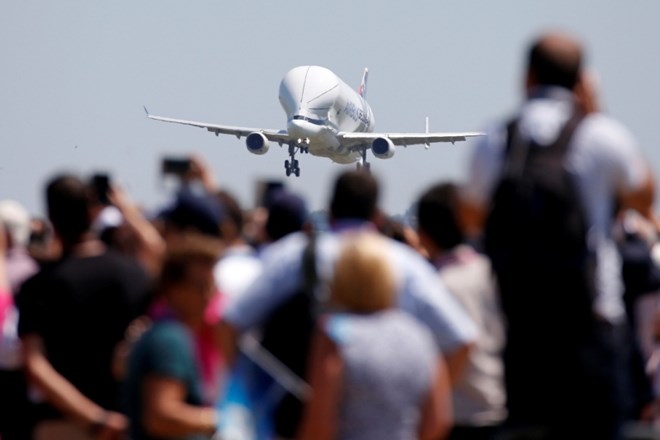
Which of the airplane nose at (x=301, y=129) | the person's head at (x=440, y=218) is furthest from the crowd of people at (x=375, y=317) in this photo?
the airplane nose at (x=301, y=129)

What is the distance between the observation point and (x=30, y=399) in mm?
7289

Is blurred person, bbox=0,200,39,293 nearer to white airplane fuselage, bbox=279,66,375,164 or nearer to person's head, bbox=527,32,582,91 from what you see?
person's head, bbox=527,32,582,91

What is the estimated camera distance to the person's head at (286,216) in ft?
25.0

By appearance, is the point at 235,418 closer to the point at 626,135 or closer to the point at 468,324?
the point at 468,324

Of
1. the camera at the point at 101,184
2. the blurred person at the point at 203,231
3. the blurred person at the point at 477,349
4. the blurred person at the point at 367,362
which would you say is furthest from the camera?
the camera at the point at 101,184

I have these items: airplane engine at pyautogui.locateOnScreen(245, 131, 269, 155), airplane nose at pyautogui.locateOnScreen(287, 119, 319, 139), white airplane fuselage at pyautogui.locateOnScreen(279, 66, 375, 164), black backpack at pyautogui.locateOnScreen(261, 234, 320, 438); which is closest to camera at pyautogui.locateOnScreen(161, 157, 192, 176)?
black backpack at pyautogui.locateOnScreen(261, 234, 320, 438)

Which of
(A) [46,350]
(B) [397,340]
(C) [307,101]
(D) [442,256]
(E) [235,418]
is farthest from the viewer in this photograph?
(C) [307,101]

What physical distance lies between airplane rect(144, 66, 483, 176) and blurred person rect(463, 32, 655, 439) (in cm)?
6233

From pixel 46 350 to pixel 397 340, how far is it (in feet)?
6.79

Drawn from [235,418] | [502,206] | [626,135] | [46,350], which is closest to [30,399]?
[46,350]

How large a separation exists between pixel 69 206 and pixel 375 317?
2.16 meters

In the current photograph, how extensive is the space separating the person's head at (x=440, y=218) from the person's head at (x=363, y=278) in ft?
6.28

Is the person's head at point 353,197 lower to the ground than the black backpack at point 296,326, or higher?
higher

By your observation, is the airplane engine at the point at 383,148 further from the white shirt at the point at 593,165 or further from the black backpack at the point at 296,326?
the white shirt at the point at 593,165
